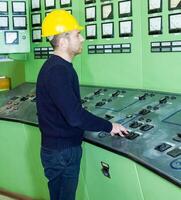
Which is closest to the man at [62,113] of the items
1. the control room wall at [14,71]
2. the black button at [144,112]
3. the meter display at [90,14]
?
the black button at [144,112]

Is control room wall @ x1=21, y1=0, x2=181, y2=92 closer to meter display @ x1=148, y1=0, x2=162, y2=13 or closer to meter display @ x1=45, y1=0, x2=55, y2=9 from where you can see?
meter display @ x1=148, y1=0, x2=162, y2=13

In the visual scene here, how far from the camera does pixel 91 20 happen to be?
322cm

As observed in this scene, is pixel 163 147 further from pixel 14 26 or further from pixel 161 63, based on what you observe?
pixel 14 26

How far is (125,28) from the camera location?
295cm

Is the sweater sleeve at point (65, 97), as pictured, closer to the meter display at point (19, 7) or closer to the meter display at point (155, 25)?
the meter display at point (155, 25)

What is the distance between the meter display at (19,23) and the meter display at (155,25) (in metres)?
1.44

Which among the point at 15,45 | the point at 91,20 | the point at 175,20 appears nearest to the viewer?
the point at 175,20

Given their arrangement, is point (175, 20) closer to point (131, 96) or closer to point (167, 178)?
point (131, 96)

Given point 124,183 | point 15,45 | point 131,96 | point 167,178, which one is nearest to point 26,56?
point 15,45

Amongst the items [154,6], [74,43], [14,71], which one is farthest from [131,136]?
[14,71]

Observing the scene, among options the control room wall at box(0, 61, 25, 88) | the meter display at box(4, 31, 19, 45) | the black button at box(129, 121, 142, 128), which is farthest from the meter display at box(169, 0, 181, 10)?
the control room wall at box(0, 61, 25, 88)

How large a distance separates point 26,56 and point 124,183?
6.85 feet

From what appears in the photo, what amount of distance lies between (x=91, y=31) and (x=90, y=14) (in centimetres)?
13

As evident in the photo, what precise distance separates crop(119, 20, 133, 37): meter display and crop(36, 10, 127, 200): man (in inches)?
30.9
